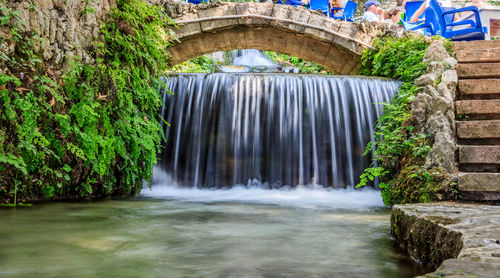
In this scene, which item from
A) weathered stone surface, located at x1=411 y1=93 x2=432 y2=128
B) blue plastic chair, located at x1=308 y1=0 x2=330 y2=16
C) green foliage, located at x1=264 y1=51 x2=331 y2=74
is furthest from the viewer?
green foliage, located at x1=264 y1=51 x2=331 y2=74

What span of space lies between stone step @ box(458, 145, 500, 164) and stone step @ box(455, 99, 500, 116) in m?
0.85

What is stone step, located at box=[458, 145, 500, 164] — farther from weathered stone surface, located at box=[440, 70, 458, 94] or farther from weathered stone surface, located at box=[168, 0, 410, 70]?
weathered stone surface, located at box=[168, 0, 410, 70]

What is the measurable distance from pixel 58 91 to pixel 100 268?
124 inches

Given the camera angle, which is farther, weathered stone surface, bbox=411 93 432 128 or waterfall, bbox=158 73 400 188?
waterfall, bbox=158 73 400 188

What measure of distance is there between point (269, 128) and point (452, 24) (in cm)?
600

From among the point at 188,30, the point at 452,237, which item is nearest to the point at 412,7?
the point at 188,30

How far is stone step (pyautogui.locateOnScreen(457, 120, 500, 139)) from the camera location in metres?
5.06

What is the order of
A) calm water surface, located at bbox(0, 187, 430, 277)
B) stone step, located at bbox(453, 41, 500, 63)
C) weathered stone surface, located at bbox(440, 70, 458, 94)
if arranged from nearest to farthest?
calm water surface, located at bbox(0, 187, 430, 277)
weathered stone surface, located at bbox(440, 70, 458, 94)
stone step, located at bbox(453, 41, 500, 63)

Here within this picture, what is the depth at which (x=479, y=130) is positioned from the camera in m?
5.07

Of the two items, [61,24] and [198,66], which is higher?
[198,66]

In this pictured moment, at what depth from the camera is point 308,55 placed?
1208 cm

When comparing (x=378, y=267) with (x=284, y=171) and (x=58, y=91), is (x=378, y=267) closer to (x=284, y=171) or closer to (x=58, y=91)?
(x=58, y=91)

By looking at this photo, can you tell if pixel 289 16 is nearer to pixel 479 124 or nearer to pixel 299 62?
pixel 479 124

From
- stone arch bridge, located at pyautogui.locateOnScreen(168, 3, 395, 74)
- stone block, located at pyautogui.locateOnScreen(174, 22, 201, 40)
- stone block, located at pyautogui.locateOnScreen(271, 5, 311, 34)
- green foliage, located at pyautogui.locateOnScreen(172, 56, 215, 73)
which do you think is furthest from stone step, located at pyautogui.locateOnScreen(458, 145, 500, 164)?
green foliage, located at pyautogui.locateOnScreen(172, 56, 215, 73)
